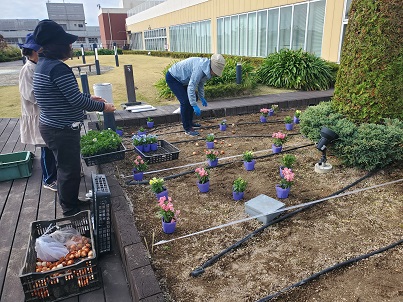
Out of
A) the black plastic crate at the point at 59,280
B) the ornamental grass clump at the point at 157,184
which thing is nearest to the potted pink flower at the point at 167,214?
the ornamental grass clump at the point at 157,184

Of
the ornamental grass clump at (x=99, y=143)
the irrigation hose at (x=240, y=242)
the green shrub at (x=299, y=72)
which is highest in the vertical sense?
the green shrub at (x=299, y=72)

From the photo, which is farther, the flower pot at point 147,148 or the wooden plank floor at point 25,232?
the flower pot at point 147,148

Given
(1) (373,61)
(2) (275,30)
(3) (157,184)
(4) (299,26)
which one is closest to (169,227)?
(3) (157,184)

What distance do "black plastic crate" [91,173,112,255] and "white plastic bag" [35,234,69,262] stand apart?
0.25 meters

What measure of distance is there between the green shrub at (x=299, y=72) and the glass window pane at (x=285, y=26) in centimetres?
287

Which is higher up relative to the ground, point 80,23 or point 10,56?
point 80,23

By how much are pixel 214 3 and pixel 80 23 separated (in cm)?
5995

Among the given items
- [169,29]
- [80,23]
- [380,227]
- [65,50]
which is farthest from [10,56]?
[80,23]

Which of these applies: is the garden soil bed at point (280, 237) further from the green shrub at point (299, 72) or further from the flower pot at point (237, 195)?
the green shrub at point (299, 72)

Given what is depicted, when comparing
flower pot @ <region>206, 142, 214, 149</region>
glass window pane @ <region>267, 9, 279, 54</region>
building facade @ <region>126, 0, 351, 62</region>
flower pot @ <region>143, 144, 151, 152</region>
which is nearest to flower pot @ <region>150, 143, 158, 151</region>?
flower pot @ <region>143, 144, 151, 152</region>

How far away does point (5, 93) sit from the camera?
9836 millimetres

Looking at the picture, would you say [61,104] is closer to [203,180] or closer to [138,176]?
[138,176]

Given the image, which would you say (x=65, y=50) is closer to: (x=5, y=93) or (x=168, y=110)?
(x=168, y=110)

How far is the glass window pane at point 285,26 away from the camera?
1141 cm
